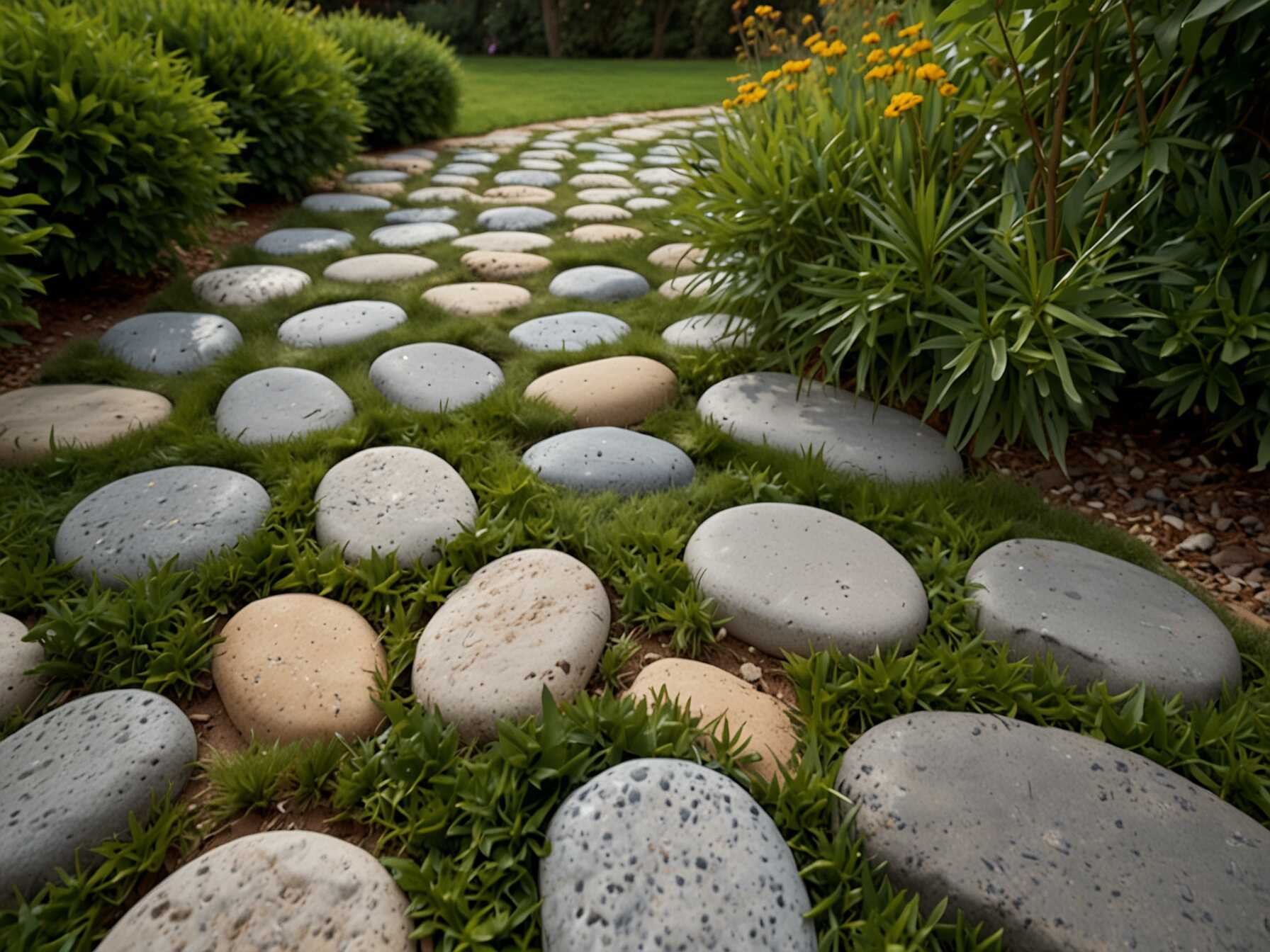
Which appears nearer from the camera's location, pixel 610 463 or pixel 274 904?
pixel 274 904

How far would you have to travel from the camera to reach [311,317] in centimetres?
263

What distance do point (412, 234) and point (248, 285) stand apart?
0.95 meters

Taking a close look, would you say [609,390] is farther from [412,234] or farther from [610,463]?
[412,234]

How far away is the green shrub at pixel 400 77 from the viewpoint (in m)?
5.45

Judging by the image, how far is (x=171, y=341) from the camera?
95.7 inches

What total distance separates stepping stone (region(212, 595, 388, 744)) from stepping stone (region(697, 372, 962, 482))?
1.11 m

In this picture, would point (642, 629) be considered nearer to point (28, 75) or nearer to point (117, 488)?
point (117, 488)

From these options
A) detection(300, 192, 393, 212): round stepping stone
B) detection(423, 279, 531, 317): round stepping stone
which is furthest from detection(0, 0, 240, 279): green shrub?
detection(300, 192, 393, 212): round stepping stone

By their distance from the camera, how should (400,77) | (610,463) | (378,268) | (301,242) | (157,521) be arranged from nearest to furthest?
(157,521) < (610,463) < (378,268) < (301,242) < (400,77)

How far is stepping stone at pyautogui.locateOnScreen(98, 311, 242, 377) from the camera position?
235 cm

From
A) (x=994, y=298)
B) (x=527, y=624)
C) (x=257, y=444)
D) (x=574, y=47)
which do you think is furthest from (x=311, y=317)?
(x=574, y=47)

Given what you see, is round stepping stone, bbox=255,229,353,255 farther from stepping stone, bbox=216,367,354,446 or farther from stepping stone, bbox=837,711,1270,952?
stepping stone, bbox=837,711,1270,952

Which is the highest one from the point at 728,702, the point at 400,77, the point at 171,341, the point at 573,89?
the point at 400,77

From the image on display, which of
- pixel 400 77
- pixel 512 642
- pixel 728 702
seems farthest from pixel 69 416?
pixel 400 77
